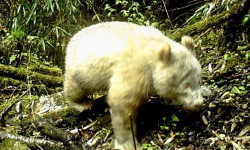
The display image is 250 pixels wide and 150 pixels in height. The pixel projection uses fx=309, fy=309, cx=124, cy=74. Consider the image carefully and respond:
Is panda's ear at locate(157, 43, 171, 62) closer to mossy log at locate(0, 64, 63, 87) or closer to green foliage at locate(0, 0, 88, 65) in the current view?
mossy log at locate(0, 64, 63, 87)

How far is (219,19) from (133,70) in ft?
6.72

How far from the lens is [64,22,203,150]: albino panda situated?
3.72m

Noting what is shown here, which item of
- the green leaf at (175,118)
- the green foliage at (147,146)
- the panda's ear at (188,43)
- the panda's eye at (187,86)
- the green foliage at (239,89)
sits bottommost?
the green foliage at (147,146)

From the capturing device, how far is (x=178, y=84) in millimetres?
3797

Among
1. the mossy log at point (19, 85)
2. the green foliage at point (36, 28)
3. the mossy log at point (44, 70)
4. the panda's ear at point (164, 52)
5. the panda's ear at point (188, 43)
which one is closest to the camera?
the panda's ear at point (164, 52)

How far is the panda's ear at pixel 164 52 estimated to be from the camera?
364 centimetres

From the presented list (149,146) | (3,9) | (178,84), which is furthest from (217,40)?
(3,9)

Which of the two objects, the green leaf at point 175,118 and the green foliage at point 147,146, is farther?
the green leaf at point 175,118

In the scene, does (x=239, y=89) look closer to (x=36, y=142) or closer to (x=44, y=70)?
(x=36, y=142)

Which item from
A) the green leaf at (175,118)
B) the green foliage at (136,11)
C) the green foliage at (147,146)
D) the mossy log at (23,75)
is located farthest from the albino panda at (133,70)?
the green foliage at (136,11)

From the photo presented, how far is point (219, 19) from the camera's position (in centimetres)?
495

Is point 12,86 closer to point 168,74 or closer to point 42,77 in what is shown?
point 42,77

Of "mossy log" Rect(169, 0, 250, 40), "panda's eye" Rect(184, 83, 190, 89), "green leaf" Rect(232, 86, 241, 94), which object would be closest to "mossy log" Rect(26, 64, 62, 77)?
"mossy log" Rect(169, 0, 250, 40)

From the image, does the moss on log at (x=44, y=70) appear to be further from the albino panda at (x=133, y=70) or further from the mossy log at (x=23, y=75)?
the albino panda at (x=133, y=70)
